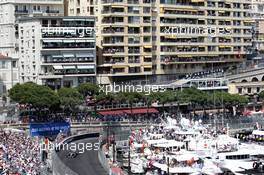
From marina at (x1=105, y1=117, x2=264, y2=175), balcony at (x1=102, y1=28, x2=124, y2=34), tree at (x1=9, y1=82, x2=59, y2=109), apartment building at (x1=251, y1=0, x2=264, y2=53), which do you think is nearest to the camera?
marina at (x1=105, y1=117, x2=264, y2=175)

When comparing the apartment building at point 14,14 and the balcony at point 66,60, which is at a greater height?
the apartment building at point 14,14

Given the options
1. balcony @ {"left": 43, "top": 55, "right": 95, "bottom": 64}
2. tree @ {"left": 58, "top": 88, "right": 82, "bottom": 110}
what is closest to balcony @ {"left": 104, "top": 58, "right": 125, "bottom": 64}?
→ balcony @ {"left": 43, "top": 55, "right": 95, "bottom": 64}

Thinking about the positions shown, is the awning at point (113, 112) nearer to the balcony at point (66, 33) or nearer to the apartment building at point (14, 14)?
the balcony at point (66, 33)

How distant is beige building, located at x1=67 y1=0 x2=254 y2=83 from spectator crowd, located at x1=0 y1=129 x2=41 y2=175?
30.3 meters

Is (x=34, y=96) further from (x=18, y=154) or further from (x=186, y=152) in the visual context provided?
(x=18, y=154)

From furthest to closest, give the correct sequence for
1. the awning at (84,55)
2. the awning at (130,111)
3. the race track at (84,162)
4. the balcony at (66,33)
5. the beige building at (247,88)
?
1. the beige building at (247,88)
2. the awning at (84,55)
3. the balcony at (66,33)
4. the awning at (130,111)
5. the race track at (84,162)

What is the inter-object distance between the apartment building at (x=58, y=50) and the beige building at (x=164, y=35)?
384 centimetres

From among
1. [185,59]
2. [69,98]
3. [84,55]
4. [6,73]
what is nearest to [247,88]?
[185,59]

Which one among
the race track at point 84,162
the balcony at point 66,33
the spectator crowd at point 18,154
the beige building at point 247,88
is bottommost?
the race track at point 84,162

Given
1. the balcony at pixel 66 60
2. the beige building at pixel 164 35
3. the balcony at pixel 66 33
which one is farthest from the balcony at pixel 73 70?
the balcony at pixel 66 33

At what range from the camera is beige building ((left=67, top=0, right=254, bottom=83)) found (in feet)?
324

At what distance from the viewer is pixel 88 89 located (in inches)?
3531

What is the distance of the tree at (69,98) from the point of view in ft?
277

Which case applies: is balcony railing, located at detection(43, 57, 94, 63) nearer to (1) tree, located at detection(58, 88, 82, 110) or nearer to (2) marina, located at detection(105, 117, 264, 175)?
(1) tree, located at detection(58, 88, 82, 110)
